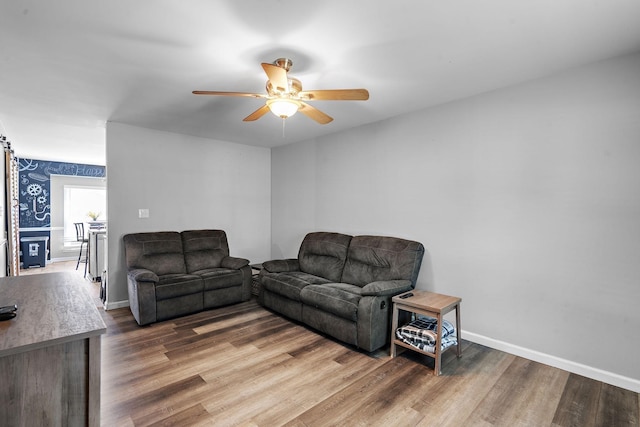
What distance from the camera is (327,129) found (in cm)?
436

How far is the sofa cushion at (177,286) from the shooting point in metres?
3.53

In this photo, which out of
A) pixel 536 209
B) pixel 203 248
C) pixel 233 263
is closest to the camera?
pixel 536 209

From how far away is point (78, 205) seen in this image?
791cm

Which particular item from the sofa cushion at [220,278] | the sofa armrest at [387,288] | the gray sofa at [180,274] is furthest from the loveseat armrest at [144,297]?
the sofa armrest at [387,288]

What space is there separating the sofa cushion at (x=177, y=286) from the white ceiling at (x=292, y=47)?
2.01 meters

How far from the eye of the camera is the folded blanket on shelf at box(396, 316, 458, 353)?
8.50 ft

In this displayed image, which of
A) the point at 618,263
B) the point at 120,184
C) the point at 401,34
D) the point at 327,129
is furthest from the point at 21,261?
the point at 618,263

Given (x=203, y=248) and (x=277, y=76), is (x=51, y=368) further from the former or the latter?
(x=203, y=248)

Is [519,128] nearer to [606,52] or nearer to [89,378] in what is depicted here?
[606,52]

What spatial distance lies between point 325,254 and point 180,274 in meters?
1.92

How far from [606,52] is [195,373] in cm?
402

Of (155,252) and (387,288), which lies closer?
(387,288)

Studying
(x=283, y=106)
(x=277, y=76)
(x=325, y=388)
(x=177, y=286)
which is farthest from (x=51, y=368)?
(x=177, y=286)

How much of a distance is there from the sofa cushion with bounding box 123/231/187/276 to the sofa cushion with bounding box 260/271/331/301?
122 cm
